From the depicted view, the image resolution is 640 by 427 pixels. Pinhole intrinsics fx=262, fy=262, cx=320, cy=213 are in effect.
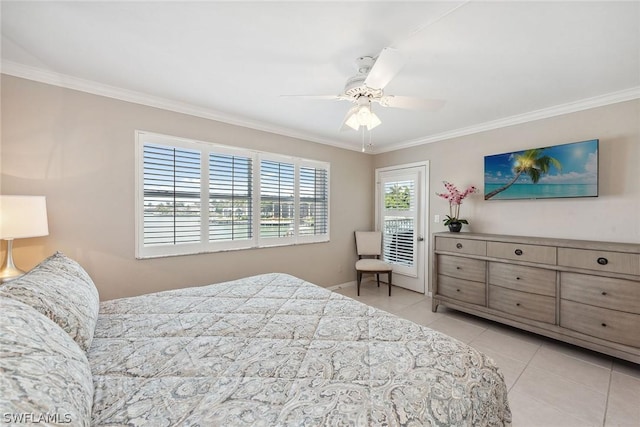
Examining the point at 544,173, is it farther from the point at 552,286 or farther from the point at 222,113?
the point at 222,113

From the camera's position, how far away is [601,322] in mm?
2293

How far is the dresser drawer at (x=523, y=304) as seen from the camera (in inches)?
102

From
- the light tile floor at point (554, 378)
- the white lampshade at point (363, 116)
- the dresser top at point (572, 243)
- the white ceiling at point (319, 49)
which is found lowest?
the light tile floor at point (554, 378)

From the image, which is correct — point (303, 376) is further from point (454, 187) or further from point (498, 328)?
point (454, 187)

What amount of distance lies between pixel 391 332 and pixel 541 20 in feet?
6.94

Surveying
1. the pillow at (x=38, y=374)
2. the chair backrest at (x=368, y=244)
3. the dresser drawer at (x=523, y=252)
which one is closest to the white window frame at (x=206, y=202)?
the chair backrest at (x=368, y=244)

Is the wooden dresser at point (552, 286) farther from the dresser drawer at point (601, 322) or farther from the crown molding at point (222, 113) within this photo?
the crown molding at point (222, 113)

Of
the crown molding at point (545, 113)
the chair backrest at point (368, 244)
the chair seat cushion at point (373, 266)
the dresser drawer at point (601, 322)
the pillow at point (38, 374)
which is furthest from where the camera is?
the chair backrest at point (368, 244)

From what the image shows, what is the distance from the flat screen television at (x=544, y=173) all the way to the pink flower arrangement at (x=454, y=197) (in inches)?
9.7

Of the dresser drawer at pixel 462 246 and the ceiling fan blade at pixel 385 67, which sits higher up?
the ceiling fan blade at pixel 385 67

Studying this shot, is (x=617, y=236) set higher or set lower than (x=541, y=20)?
lower

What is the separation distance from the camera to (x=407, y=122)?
3.48 m

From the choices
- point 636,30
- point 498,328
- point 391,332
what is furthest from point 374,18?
point 498,328

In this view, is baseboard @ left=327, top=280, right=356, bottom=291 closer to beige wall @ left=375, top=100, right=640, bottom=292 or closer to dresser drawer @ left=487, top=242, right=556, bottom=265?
beige wall @ left=375, top=100, right=640, bottom=292
